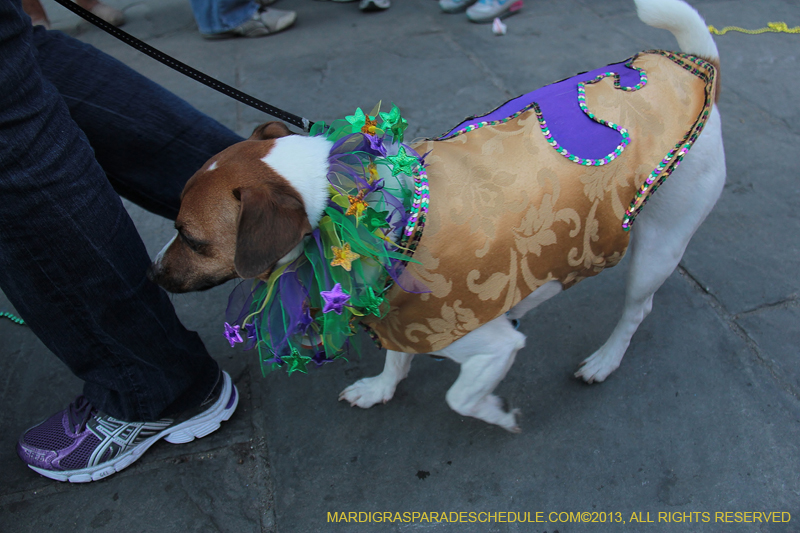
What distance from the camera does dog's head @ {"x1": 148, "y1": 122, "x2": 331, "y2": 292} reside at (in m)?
1.44

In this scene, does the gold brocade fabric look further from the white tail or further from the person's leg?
the person's leg

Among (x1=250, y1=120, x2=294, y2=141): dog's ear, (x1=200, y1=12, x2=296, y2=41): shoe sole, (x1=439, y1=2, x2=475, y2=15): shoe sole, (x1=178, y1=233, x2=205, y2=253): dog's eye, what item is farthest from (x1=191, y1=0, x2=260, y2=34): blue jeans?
(x1=178, y1=233, x2=205, y2=253): dog's eye

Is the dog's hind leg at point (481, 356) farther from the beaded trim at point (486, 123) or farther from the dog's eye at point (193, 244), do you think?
the dog's eye at point (193, 244)

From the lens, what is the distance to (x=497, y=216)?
163 centimetres

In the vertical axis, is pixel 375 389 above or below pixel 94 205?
below

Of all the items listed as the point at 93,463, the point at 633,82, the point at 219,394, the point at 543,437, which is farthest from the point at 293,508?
the point at 633,82

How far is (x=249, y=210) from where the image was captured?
1435mm

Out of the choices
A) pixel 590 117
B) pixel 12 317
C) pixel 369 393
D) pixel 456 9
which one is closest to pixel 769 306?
pixel 590 117

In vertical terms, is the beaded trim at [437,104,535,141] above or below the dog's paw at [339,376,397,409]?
above

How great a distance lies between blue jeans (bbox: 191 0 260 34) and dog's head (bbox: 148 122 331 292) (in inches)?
174

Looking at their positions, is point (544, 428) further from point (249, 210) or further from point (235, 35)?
point (235, 35)

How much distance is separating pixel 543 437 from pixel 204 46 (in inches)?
197

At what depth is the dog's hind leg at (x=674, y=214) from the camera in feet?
6.19

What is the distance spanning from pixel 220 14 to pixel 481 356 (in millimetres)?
4975
